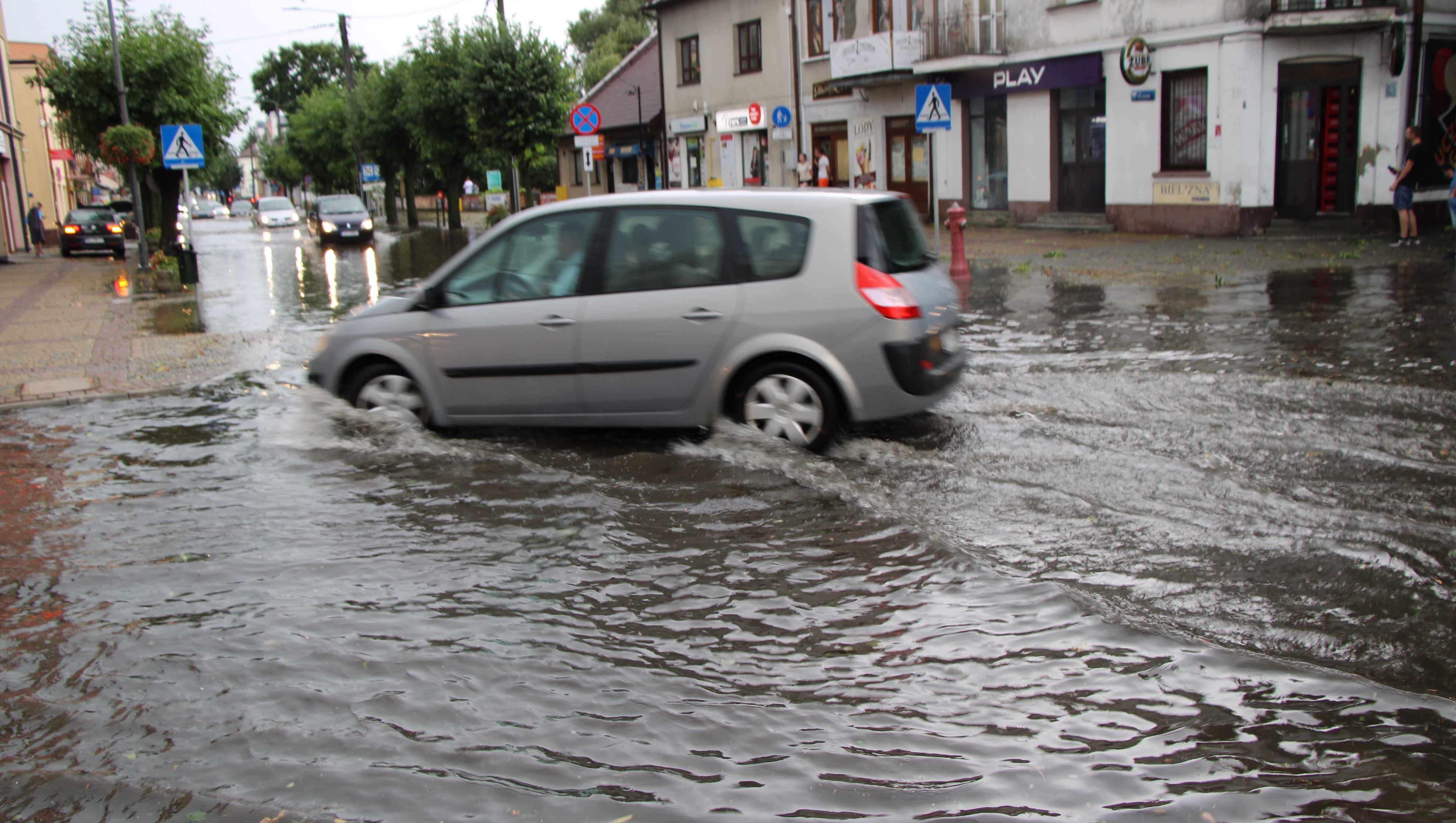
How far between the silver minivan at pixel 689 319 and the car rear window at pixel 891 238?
0.05ft

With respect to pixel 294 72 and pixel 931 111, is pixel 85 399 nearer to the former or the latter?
pixel 931 111

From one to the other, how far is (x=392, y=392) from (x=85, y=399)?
3.60m

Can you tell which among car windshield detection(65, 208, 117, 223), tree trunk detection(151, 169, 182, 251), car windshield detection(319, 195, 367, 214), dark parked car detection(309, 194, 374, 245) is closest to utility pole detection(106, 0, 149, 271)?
tree trunk detection(151, 169, 182, 251)

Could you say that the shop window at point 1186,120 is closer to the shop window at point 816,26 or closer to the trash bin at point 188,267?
the shop window at point 816,26

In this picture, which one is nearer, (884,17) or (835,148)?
(884,17)

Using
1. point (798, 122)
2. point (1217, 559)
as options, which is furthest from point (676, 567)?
point (798, 122)

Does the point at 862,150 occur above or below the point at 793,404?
above

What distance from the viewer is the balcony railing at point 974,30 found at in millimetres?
26547

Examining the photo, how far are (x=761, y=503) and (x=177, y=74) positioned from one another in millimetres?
31082

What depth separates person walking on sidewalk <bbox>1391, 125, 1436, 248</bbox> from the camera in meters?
17.1

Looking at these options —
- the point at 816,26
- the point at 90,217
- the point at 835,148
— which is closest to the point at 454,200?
the point at 90,217

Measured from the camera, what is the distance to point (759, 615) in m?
Answer: 4.48

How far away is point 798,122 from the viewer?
34500mm

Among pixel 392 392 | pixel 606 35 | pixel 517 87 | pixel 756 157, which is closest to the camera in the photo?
pixel 392 392
